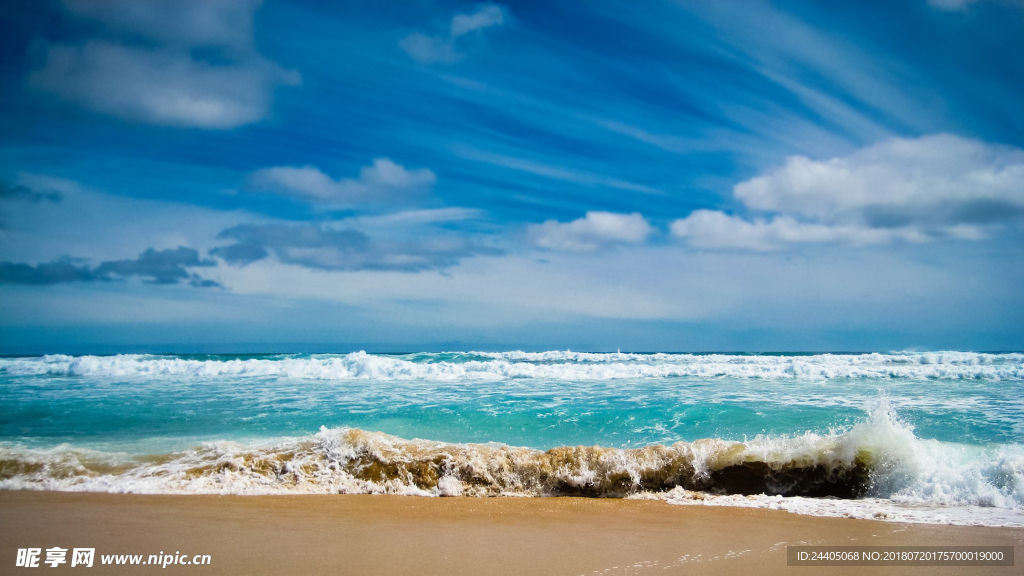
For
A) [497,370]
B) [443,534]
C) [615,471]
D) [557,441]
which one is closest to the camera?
[443,534]

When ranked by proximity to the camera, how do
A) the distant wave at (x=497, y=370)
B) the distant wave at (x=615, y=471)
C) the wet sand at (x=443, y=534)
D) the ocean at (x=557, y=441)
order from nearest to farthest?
the wet sand at (x=443, y=534)
the distant wave at (x=615, y=471)
the ocean at (x=557, y=441)
the distant wave at (x=497, y=370)

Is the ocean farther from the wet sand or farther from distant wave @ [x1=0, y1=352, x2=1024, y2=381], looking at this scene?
distant wave @ [x1=0, y1=352, x2=1024, y2=381]

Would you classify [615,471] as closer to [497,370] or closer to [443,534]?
[443,534]

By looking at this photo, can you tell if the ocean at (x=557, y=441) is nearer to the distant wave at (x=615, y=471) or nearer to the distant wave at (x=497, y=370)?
the distant wave at (x=615, y=471)

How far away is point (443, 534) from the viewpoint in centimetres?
479

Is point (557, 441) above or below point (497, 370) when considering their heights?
below

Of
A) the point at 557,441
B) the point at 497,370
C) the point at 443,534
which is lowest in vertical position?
the point at 443,534

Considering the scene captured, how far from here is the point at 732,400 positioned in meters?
11.5

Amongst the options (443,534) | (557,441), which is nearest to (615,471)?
(557,441)

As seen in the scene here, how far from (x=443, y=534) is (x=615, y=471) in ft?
8.20

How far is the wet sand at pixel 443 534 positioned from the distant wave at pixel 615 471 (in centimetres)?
33

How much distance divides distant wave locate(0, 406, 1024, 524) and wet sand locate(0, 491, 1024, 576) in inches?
13.0

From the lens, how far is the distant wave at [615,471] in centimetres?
602

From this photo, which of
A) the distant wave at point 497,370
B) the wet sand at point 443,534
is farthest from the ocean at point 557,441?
the distant wave at point 497,370
